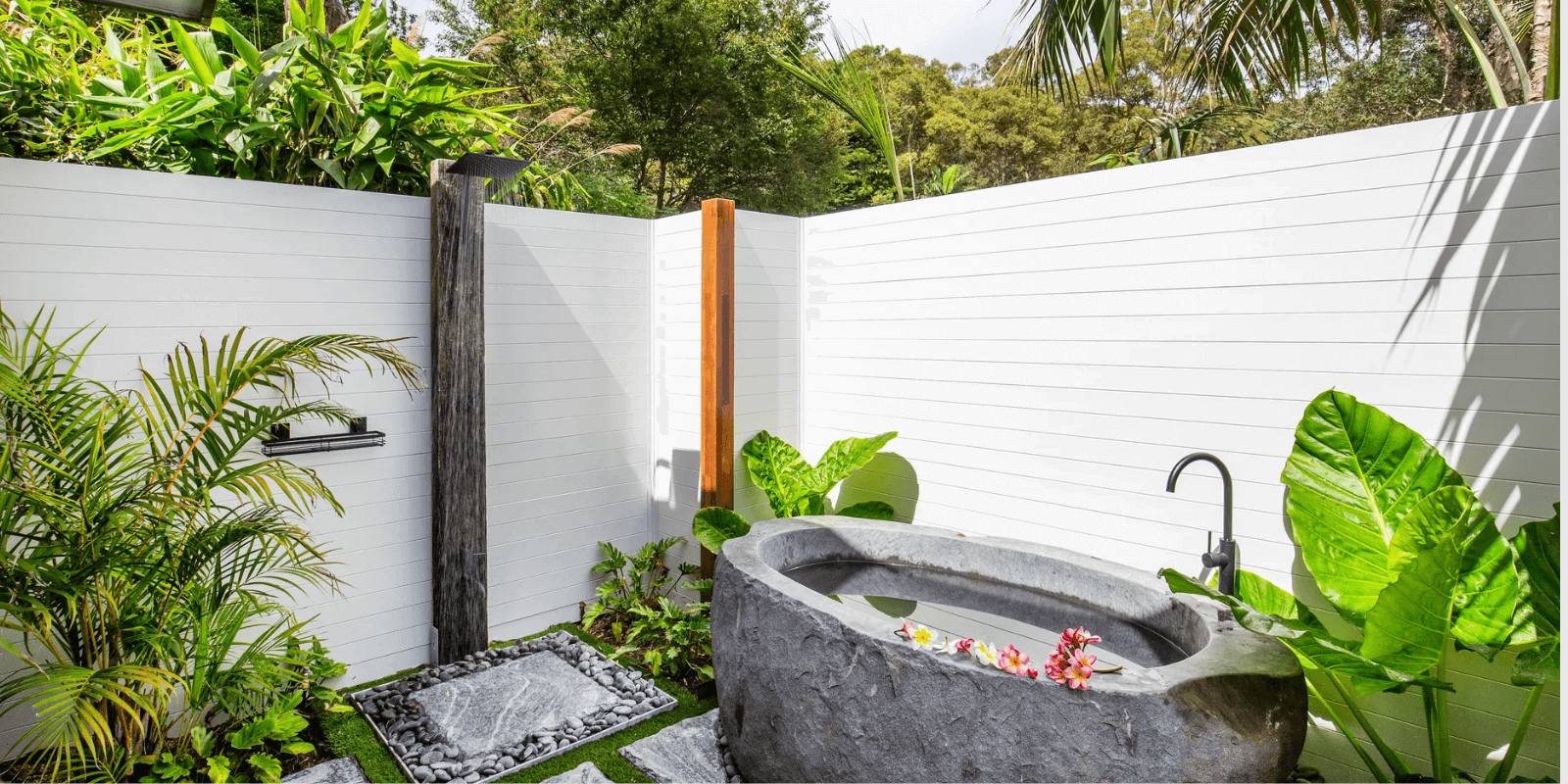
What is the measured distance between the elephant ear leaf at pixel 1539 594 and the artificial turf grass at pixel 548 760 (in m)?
2.15

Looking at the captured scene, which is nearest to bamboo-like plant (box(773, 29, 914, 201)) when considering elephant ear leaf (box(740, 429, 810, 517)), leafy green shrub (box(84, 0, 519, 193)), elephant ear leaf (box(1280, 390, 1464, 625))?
elephant ear leaf (box(740, 429, 810, 517))

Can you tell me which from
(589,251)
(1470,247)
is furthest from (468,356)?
(1470,247)

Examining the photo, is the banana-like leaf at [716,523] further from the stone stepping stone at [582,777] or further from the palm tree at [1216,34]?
the palm tree at [1216,34]

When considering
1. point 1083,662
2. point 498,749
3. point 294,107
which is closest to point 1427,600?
point 1083,662

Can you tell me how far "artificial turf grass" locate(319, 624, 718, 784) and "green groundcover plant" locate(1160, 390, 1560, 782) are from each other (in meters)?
1.68

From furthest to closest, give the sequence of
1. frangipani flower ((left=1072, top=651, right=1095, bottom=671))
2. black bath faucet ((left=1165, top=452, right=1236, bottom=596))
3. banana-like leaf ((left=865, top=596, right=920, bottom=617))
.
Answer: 1. banana-like leaf ((left=865, top=596, right=920, bottom=617))
2. black bath faucet ((left=1165, top=452, right=1236, bottom=596))
3. frangipani flower ((left=1072, top=651, right=1095, bottom=671))

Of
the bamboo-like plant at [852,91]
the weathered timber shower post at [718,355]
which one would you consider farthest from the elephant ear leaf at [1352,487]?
the weathered timber shower post at [718,355]

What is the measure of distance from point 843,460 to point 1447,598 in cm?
194

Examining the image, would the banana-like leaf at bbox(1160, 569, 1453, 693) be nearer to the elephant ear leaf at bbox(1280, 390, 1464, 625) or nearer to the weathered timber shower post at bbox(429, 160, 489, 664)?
the elephant ear leaf at bbox(1280, 390, 1464, 625)

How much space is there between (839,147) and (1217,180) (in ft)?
36.1

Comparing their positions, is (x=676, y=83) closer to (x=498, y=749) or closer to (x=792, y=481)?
(x=792, y=481)

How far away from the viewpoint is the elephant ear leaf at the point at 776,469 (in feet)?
10.8

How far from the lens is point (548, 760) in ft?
8.13

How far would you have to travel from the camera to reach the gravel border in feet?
7.86
